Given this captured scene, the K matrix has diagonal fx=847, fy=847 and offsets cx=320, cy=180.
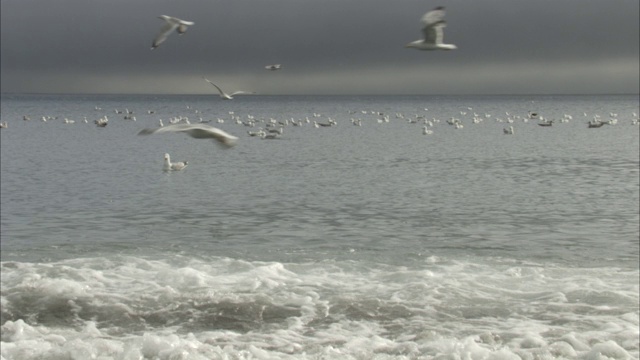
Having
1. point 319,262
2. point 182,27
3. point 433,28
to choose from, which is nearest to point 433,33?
point 433,28

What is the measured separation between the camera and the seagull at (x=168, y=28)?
12.3 metres

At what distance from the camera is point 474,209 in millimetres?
23438

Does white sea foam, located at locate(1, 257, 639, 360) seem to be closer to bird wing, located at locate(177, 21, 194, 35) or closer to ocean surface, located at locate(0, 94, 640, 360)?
ocean surface, located at locate(0, 94, 640, 360)

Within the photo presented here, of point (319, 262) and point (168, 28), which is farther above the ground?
point (168, 28)

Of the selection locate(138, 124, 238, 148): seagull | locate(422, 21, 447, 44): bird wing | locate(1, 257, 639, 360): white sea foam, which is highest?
locate(422, 21, 447, 44): bird wing

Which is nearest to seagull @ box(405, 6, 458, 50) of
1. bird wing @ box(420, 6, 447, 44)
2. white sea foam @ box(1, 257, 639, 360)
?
bird wing @ box(420, 6, 447, 44)

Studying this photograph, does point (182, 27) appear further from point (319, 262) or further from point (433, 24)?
point (319, 262)

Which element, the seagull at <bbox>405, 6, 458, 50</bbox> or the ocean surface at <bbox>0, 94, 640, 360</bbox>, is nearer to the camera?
the seagull at <bbox>405, 6, 458, 50</bbox>

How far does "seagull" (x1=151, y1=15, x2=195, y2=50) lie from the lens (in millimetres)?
12344

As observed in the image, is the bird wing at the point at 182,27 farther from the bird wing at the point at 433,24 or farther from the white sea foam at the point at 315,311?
the white sea foam at the point at 315,311

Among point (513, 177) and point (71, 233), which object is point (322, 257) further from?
point (513, 177)

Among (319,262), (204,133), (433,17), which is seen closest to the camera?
(204,133)

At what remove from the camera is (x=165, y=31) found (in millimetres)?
12688

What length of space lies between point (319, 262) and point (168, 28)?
5.49 m
